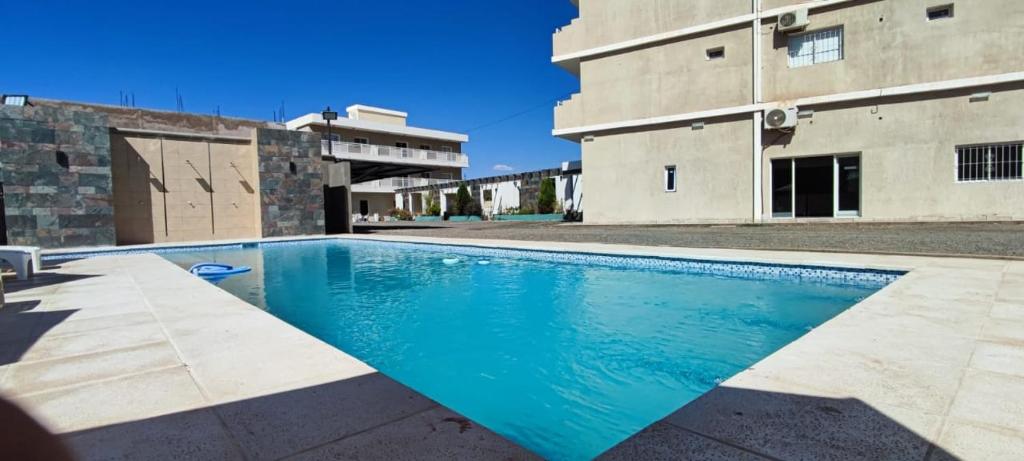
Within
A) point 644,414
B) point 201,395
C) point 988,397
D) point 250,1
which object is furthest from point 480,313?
point 250,1

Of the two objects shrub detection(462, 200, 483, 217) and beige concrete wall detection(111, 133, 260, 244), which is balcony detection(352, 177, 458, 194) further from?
beige concrete wall detection(111, 133, 260, 244)

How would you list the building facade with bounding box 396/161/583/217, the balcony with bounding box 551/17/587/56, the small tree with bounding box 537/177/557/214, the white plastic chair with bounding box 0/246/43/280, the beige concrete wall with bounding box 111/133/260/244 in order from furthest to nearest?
the small tree with bounding box 537/177/557/214
the building facade with bounding box 396/161/583/217
the balcony with bounding box 551/17/587/56
the beige concrete wall with bounding box 111/133/260/244
the white plastic chair with bounding box 0/246/43/280

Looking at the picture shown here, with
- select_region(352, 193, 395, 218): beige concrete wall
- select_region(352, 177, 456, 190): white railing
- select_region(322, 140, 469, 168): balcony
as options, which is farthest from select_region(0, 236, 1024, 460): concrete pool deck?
select_region(352, 193, 395, 218): beige concrete wall

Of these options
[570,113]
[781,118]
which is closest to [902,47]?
[781,118]

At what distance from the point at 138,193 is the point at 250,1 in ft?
22.6

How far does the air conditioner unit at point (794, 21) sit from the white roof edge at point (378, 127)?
2577 cm

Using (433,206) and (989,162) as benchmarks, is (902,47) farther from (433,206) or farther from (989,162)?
(433,206)

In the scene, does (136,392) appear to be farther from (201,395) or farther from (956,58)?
(956,58)

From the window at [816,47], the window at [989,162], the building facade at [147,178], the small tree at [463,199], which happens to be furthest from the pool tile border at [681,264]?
the small tree at [463,199]

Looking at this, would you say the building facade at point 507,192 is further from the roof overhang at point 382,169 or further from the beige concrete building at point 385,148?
the roof overhang at point 382,169

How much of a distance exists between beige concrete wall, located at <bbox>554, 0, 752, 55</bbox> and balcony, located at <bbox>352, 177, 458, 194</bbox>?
762 inches

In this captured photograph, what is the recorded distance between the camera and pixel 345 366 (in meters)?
2.73

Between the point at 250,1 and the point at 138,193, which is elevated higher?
Answer: the point at 250,1

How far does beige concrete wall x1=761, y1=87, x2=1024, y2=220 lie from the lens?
11.1 meters
